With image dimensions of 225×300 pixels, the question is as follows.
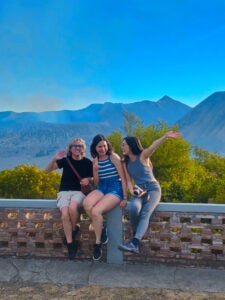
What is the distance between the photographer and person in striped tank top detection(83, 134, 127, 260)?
14.4 feet

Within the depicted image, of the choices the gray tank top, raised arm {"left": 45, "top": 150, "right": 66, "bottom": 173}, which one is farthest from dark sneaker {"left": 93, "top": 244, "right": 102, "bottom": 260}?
raised arm {"left": 45, "top": 150, "right": 66, "bottom": 173}

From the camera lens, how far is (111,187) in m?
4.56

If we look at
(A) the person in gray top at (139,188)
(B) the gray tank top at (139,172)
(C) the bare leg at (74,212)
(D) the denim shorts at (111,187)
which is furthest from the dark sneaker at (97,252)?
(B) the gray tank top at (139,172)

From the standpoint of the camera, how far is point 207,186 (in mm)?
11758

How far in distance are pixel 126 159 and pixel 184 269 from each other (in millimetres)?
1430

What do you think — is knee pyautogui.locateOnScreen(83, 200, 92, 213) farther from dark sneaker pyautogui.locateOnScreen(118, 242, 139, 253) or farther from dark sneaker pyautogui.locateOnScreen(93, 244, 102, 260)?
dark sneaker pyautogui.locateOnScreen(118, 242, 139, 253)

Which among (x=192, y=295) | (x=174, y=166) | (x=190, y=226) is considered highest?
(x=174, y=166)

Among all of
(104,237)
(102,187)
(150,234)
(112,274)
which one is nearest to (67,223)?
(104,237)

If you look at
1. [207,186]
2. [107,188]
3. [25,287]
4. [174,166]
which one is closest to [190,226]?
[107,188]

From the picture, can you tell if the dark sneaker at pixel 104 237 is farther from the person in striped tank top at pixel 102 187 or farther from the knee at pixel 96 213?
the knee at pixel 96 213

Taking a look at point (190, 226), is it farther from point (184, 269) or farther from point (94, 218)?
point (94, 218)

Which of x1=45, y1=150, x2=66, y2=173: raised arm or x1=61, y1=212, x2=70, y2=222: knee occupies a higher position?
x1=45, y1=150, x2=66, y2=173: raised arm

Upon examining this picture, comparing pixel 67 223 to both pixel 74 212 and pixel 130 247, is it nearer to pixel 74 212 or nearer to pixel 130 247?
pixel 74 212

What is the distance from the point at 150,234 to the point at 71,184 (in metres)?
1.12
